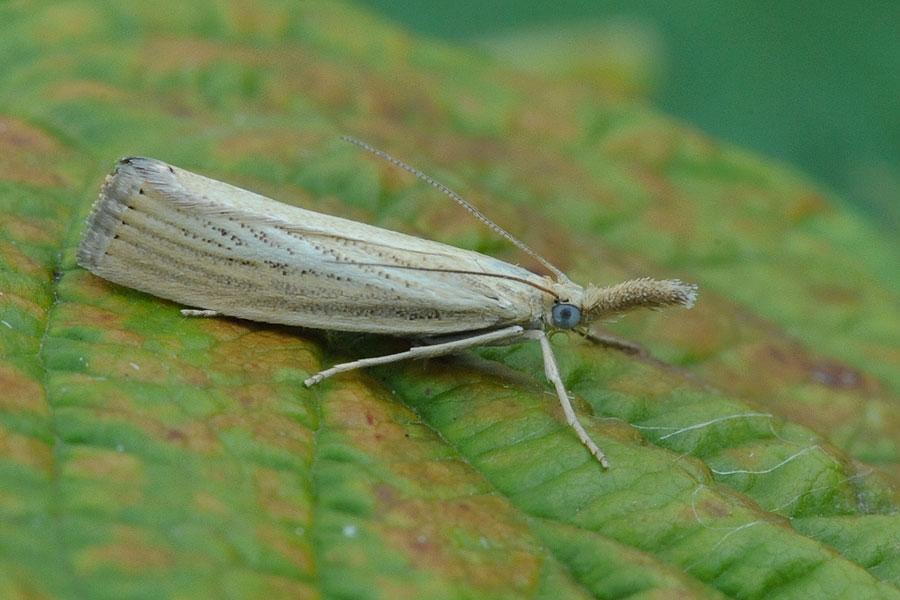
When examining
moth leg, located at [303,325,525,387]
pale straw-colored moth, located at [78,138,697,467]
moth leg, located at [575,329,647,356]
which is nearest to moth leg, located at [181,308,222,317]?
pale straw-colored moth, located at [78,138,697,467]

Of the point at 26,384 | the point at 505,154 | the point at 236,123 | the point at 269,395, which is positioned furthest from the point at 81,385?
the point at 505,154

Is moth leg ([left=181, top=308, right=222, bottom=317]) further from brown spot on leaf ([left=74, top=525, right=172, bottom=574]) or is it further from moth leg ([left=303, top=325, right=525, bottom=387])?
brown spot on leaf ([left=74, top=525, right=172, bottom=574])

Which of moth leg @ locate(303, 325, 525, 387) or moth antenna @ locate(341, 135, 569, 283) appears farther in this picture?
moth antenna @ locate(341, 135, 569, 283)

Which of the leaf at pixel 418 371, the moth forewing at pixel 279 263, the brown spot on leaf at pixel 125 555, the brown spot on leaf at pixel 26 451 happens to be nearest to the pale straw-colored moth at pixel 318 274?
the moth forewing at pixel 279 263

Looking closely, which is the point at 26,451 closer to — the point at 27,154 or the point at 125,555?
the point at 125,555

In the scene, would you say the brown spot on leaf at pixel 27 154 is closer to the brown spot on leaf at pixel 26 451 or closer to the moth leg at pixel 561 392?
the brown spot on leaf at pixel 26 451

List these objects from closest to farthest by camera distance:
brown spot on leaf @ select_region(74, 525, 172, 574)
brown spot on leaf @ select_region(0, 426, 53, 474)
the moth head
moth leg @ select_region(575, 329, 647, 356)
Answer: brown spot on leaf @ select_region(74, 525, 172, 574) → brown spot on leaf @ select_region(0, 426, 53, 474) → the moth head → moth leg @ select_region(575, 329, 647, 356)
